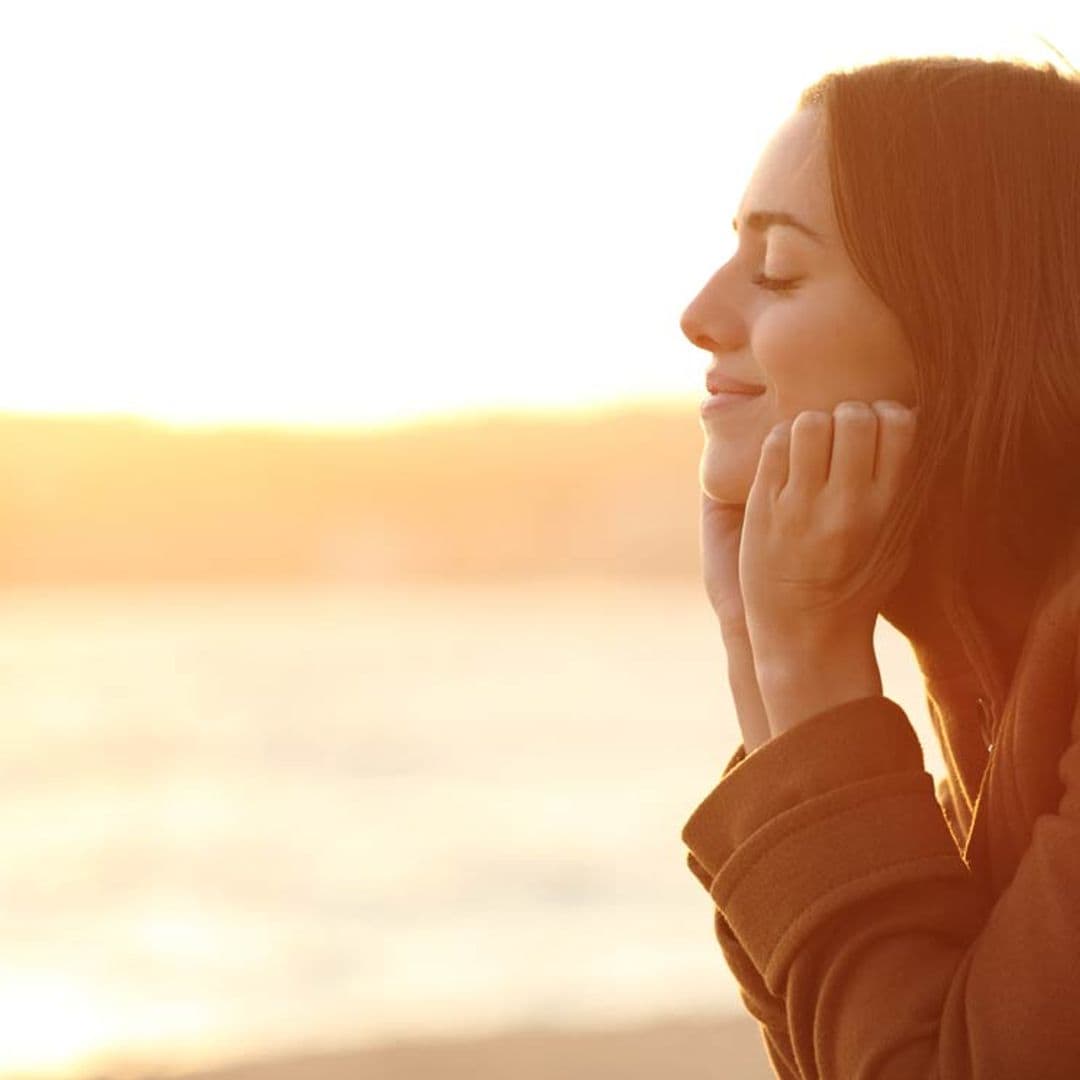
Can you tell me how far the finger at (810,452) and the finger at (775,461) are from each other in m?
0.02

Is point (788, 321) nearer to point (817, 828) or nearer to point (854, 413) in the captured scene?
point (854, 413)

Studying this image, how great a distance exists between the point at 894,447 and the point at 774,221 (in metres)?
0.28

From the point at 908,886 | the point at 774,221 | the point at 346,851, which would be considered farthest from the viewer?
the point at 346,851

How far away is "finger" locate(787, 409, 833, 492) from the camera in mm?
Answer: 1898

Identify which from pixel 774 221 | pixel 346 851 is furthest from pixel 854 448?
pixel 346 851

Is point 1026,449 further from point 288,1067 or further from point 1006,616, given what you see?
point 288,1067

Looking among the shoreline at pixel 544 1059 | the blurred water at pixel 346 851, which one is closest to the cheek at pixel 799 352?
the shoreline at pixel 544 1059

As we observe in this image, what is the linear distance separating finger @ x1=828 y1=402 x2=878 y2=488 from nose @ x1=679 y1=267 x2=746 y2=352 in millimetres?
165

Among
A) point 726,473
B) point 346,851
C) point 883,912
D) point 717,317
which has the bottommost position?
point 883,912

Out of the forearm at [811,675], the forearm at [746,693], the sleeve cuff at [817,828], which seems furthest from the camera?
the forearm at [746,693]

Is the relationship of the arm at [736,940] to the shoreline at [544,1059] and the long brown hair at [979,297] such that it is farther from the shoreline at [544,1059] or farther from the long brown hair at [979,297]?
the shoreline at [544,1059]

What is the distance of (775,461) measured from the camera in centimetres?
193

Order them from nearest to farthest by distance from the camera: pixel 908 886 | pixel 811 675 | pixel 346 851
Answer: pixel 908 886 → pixel 811 675 → pixel 346 851

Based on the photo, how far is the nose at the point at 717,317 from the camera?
200 cm
